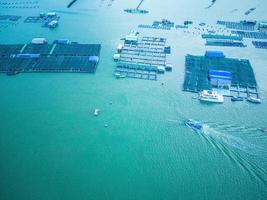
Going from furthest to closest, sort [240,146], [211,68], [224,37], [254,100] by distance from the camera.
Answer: [224,37] < [211,68] < [254,100] < [240,146]

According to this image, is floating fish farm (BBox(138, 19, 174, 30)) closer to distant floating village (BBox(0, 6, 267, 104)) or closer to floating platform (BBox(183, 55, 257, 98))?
distant floating village (BBox(0, 6, 267, 104))

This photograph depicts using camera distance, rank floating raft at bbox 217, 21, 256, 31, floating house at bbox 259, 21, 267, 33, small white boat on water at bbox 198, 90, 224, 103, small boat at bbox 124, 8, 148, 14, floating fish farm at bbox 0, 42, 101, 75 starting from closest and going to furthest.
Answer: small white boat on water at bbox 198, 90, 224, 103
floating fish farm at bbox 0, 42, 101, 75
floating house at bbox 259, 21, 267, 33
floating raft at bbox 217, 21, 256, 31
small boat at bbox 124, 8, 148, 14

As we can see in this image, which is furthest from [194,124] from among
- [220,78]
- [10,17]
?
[10,17]

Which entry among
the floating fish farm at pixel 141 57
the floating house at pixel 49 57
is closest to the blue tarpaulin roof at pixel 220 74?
the floating fish farm at pixel 141 57

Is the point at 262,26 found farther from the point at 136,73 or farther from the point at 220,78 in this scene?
the point at 136,73

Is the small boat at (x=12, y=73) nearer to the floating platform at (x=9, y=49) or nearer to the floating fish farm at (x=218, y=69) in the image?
the floating platform at (x=9, y=49)

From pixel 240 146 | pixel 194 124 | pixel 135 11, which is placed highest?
pixel 135 11

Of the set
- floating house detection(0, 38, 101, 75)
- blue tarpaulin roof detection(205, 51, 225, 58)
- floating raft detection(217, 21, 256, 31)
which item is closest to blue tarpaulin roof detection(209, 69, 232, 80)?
blue tarpaulin roof detection(205, 51, 225, 58)
